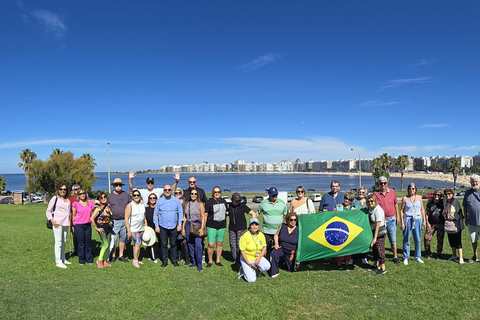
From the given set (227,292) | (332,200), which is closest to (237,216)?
(227,292)

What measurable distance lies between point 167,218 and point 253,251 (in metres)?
2.09

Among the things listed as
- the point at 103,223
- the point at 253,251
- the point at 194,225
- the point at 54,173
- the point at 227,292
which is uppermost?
the point at 54,173

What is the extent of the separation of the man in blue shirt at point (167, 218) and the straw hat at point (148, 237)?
0.91ft

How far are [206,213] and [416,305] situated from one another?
4.39m

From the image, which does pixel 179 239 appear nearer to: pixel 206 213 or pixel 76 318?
pixel 206 213

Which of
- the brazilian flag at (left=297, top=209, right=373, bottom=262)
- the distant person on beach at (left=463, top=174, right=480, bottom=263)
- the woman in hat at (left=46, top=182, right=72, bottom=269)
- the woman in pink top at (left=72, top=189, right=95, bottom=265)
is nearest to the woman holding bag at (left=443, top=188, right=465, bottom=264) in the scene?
the distant person on beach at (left=463, top=174, right=480, bottom=263)

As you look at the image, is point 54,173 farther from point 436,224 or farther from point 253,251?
point 436,224

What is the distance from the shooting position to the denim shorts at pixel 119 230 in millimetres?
7529

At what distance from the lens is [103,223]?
24.0ft

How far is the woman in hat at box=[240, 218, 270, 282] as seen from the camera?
670 centimetres

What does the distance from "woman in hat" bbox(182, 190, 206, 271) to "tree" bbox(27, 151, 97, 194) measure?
4080 centimetres

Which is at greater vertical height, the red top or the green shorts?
the red top

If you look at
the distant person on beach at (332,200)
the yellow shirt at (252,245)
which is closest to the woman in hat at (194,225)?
the yellow shirt at (252,245)

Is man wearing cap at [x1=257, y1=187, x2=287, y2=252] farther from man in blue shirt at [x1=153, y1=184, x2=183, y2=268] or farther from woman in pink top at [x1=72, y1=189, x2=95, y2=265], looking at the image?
woman in pink top at [x1=72, y1=189, x2=95, y2=265]
